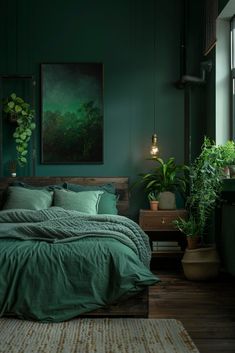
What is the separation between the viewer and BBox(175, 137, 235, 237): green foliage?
5.46 meters

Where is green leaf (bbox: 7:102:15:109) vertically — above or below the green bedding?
above

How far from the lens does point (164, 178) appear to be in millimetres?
6293

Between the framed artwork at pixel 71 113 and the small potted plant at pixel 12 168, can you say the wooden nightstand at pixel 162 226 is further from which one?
the small potted plant at pixel 12 168

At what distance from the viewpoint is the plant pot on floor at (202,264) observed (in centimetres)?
548

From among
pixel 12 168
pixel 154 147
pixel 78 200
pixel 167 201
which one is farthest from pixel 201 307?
pixel 12 168

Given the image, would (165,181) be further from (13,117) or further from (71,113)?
(13,117)

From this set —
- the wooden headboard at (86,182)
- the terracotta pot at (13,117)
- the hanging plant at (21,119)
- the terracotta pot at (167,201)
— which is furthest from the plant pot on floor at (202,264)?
the terracotta pot at (13,117)

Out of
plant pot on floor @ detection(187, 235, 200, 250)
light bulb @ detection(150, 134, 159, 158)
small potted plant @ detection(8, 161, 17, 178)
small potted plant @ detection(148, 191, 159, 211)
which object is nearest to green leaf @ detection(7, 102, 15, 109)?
small potted plant @ detection(8, 161, 17, 178)

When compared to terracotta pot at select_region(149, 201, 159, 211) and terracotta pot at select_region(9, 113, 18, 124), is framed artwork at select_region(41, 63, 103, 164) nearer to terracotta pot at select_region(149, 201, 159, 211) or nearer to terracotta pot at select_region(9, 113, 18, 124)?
terracotta pot at select_region(9, 113, 18, 124)

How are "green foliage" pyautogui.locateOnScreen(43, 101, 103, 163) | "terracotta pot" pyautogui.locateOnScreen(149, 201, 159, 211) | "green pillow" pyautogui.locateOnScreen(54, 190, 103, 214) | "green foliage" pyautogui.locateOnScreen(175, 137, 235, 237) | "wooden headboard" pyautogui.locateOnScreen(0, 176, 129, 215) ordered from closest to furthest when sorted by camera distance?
"green foliage" pyautogui.locateOnScreen(175, 137, 235, 237)
"green pillow" pyautogui.locateOnScreen(54, 190, 103, 214)
"terracotta pot" pyautogui.locateOnScreen(149, 201, 159, 211)
"wooden headboard" pyautogui.locateOnScreen(0, 176, 129, 215)
"green foliage" pyautogui.locateOnScreen(43, 101, 103, 163)

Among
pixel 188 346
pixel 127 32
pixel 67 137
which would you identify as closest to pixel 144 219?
pixel 67 137

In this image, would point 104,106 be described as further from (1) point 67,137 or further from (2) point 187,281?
(2) point 187,281

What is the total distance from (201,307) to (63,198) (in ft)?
6.89

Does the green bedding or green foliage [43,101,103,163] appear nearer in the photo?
the green bedding
